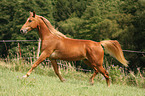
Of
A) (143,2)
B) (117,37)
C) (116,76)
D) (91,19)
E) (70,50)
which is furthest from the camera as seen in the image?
(91,19)

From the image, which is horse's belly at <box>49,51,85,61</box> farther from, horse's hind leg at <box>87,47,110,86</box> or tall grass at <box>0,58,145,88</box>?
tall grass at <box>0,58,145,88</box>

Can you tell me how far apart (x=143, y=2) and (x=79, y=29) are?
→ 55.3 feet

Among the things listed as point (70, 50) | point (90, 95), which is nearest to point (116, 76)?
point (70, 50)

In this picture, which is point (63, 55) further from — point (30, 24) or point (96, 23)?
point (96, 23)

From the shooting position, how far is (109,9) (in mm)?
42938

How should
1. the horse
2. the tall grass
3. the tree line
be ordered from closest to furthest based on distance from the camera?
the horse, the tall grass, the tree line

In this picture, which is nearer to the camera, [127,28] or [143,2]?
[143,2]

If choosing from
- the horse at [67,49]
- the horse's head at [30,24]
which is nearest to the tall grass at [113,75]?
the horse at [67,49]

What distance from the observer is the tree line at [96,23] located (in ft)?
102

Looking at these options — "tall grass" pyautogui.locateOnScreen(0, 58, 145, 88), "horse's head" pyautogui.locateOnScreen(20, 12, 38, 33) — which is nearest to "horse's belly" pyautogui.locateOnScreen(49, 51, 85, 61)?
"horse's head" pyautogui.locateOnScreen(20, 12, 38, 33)

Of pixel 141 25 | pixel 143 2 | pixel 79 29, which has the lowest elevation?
pixel 79 29

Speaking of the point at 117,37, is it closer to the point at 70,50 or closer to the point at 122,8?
the point at 122,8

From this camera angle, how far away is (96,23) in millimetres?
42000

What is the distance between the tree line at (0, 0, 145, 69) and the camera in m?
31.2
